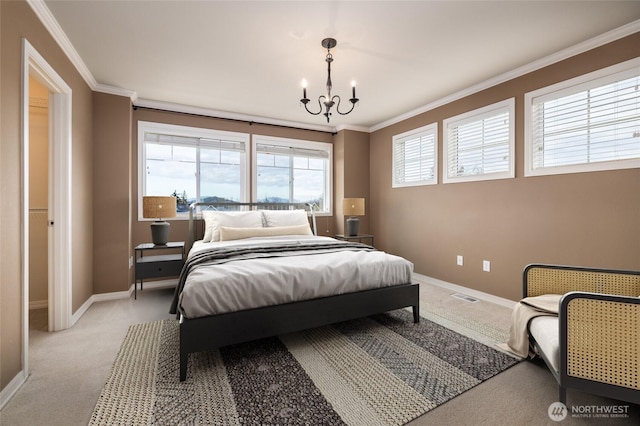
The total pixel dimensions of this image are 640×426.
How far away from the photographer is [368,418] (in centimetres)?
152

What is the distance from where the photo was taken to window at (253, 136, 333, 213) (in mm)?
4727

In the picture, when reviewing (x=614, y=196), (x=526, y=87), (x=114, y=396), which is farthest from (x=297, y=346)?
(x=526, y=87)

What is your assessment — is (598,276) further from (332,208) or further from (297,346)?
(332,208)

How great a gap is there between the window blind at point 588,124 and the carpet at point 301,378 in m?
1.97

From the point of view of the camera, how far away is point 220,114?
172 inches

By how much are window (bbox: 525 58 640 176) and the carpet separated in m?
1.93

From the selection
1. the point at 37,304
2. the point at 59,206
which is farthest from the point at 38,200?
the point at 37,304

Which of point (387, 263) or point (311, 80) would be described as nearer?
point (387, 263)

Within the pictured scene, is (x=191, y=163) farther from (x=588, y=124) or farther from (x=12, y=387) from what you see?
(x=588, y=124)

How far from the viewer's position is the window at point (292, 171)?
15.5 ft

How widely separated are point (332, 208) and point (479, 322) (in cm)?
305

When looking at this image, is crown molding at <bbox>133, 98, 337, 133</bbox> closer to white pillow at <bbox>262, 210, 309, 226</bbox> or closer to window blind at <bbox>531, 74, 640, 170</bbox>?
white pillow at <bbox>262, 210, 309, 226</bbox>

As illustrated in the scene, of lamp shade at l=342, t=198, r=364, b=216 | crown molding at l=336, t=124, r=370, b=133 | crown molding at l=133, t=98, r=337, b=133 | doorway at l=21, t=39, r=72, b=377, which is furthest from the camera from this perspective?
crown molding at l=336, t=124, r=370, b=133

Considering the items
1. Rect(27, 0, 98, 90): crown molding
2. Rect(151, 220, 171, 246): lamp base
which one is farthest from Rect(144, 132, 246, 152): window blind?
Rect(151, 220, 171, 246): lamp base
